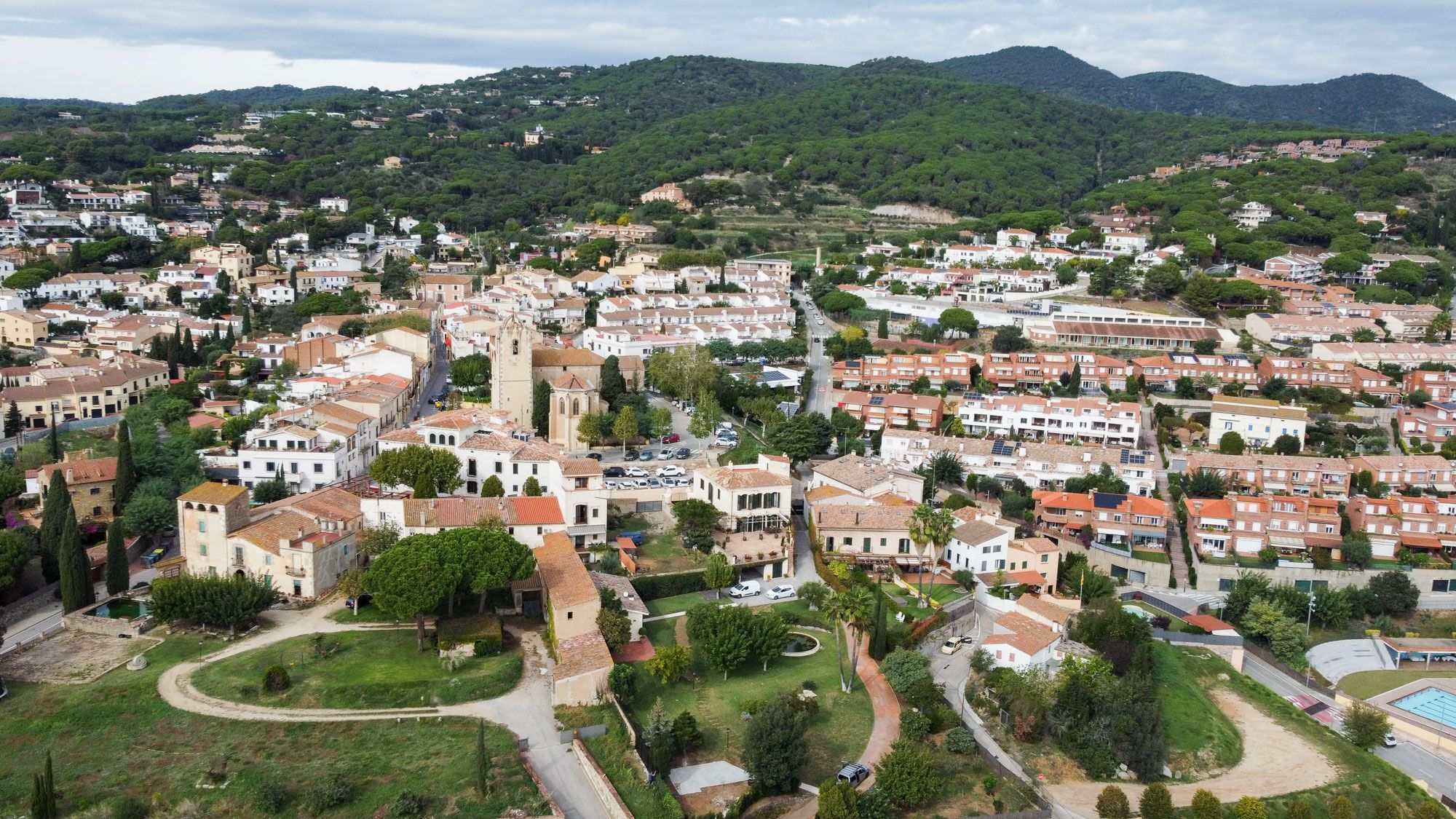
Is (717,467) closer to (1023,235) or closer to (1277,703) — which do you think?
(1277,703)

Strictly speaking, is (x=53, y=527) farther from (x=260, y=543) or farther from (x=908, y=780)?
(x=908, y=780)

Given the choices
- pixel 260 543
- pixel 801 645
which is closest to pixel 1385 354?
pixel 801 645

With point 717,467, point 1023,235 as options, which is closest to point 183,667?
point 717,467

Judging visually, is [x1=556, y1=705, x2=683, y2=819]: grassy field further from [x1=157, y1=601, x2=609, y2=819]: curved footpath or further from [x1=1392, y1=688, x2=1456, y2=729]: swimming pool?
[x1=1392, y1=688, x2=1456, y2=729]: swimming pool

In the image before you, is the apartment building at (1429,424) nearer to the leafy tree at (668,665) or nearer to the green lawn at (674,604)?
the green lawn at (674,604)

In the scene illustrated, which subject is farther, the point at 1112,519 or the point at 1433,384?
the point at 1433,384

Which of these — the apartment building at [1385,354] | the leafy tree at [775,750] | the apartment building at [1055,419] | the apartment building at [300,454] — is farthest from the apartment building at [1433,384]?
the apartment building at [300,454]

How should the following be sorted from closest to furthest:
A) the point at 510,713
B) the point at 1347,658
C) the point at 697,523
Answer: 1. the point at 510,713
2. the point at 697,523
3. the point at 1347,658
